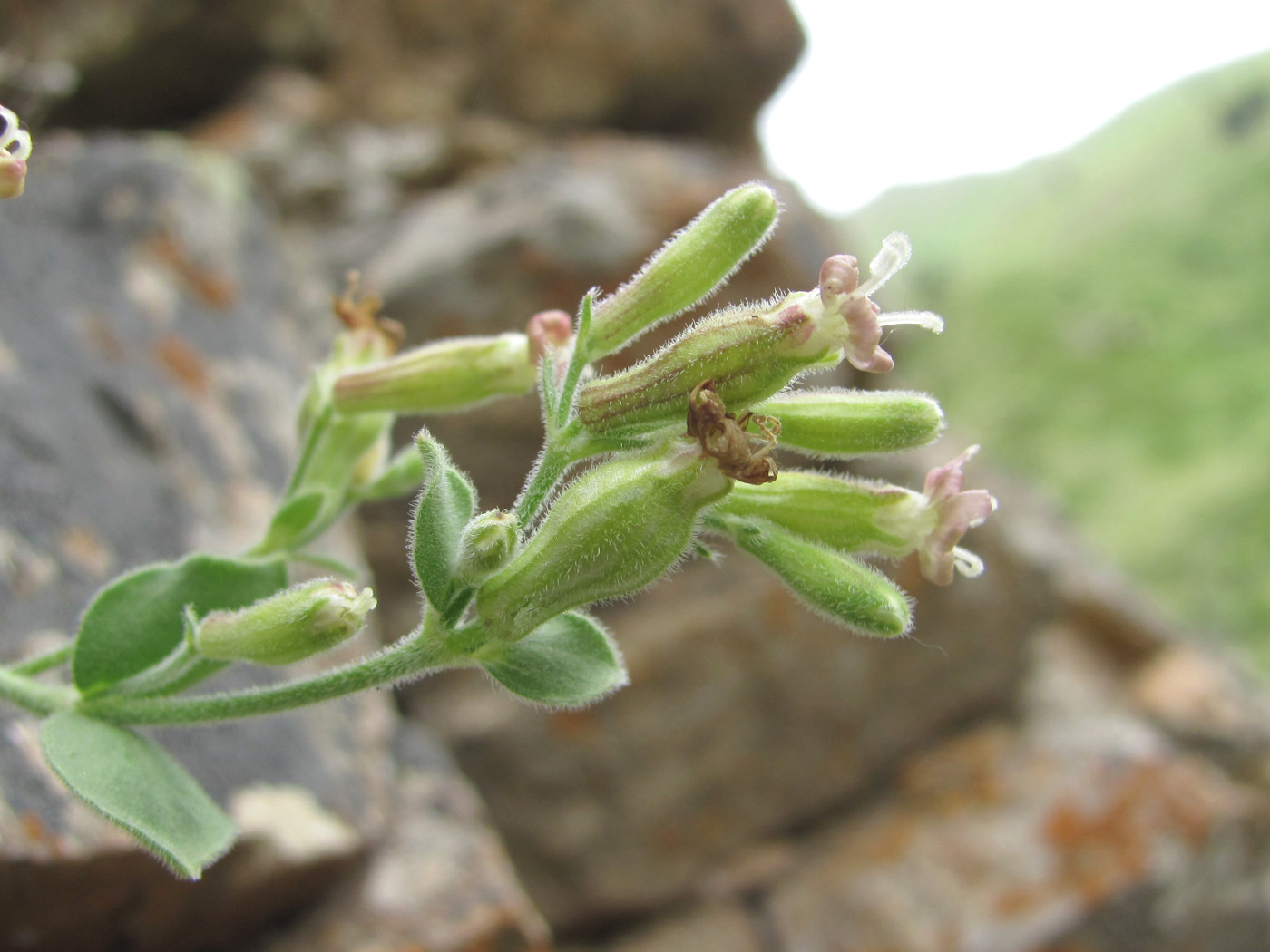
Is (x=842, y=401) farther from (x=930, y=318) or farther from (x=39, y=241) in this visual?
(x=39, y=241)

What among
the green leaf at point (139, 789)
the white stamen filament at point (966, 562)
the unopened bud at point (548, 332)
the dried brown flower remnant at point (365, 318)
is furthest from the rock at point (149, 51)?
the white stamen filament at point (966, 562)

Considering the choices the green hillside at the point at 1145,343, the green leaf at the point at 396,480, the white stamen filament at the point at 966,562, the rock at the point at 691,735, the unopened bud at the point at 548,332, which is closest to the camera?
the white stamen filament at the point at 966,562

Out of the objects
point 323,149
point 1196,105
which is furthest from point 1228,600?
point 1196,105

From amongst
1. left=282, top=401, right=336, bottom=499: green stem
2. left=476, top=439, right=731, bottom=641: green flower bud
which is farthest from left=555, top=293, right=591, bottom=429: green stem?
left=282, top=401, right=336, bottom=499: green stem

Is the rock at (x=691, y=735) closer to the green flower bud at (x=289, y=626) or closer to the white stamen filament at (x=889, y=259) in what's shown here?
the green flower bud at (x=289, y=626)

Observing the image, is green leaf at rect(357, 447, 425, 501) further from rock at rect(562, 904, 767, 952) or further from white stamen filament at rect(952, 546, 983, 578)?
rock at rect(562, 904, 767, 952)

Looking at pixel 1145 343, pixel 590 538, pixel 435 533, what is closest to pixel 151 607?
pixel 435 533
